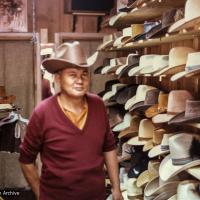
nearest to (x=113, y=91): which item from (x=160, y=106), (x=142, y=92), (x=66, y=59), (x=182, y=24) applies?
(x=142, y=92)

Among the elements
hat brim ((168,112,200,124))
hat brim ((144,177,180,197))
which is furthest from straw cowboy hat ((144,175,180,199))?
hat brim ((168,112,200,124))

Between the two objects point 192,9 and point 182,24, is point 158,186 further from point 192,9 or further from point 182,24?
point 192,9

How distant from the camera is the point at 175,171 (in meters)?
2.60

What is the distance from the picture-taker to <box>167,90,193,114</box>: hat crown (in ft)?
9.25

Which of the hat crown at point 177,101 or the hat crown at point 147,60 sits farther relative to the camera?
the hat crown at point 147,60

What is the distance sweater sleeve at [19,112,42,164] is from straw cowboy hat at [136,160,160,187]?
104cm

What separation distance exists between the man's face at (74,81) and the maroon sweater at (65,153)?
0.40ft

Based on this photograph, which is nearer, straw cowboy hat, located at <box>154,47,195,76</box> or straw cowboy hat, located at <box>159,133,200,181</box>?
straw cowboy hat, located at <box>159,133,200,181</box>

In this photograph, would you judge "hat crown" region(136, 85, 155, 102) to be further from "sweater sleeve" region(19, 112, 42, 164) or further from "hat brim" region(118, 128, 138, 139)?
"sweater sleeve" region(19, 112, 42, 164)

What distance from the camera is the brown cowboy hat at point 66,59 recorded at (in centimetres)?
268

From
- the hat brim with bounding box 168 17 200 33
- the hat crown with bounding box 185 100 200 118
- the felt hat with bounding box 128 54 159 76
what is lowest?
the hat crown with bounding box 185 100 200 118

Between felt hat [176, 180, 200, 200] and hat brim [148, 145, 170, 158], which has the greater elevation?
hat brim [148, 145, 170, 158]

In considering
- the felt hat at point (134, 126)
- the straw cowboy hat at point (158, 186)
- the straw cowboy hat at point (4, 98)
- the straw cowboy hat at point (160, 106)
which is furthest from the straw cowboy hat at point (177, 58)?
the straw cowboy hat at point (4, 98)

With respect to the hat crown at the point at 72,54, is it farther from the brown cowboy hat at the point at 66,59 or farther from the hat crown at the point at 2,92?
the hat crown at the point at 2,92
